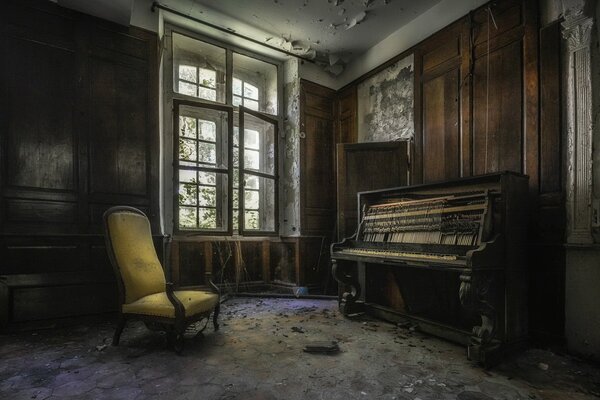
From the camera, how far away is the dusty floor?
2.16m

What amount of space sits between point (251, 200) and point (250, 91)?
6.34 feet

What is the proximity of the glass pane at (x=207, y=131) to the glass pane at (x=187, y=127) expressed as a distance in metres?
0.09

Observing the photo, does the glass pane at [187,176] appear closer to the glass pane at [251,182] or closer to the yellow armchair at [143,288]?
the glass pane at [251,182]

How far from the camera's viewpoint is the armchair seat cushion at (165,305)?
287 cm

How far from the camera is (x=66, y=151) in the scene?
12.4 feet

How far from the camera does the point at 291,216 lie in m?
5.80

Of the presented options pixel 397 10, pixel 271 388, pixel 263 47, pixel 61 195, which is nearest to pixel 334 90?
pixel 263 47

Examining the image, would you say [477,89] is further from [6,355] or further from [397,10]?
[6,355]

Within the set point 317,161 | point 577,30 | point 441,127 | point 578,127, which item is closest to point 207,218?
point 317,161

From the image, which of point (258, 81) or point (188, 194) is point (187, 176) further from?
point (258, 81)

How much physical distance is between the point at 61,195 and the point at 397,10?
4.76m

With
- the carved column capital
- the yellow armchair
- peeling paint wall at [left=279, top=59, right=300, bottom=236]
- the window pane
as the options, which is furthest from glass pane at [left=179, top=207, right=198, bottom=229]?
the carved column capital

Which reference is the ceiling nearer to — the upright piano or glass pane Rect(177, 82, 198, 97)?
glass pane Rect(177, 82, 198, 97)

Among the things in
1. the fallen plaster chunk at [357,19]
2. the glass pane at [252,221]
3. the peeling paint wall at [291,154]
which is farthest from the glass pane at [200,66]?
the fallen plaster chunk at [357,19]
